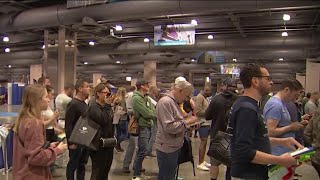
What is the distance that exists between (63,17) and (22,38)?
255 inches

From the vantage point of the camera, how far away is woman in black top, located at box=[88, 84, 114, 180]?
394cm

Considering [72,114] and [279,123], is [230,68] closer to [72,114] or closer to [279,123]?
[72,114]

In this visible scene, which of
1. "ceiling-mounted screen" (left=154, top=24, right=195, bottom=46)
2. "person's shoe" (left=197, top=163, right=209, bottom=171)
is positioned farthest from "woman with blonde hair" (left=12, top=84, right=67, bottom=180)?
"ceiling-mounted screen" (left=154, top=24, right=195, bottom=46)

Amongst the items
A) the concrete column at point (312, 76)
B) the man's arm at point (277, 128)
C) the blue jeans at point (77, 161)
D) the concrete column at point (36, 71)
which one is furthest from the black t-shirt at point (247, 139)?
the concrete column at point (36, 71)

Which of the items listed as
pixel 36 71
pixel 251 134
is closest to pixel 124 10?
pixel 251 134

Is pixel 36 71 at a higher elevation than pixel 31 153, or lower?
higher

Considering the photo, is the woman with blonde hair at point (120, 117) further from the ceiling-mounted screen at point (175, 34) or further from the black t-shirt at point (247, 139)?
the black t-shirt at point (247, 139)

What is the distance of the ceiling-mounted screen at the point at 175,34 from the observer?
10.5m

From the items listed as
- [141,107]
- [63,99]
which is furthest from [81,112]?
[141,107]

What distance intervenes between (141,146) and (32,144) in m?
3.29

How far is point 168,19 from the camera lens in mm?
10445

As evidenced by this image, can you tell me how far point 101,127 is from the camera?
13.0 ft

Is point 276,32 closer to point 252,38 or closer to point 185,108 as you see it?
point 252,38

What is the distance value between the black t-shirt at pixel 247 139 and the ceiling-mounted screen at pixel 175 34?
8.48 meters
